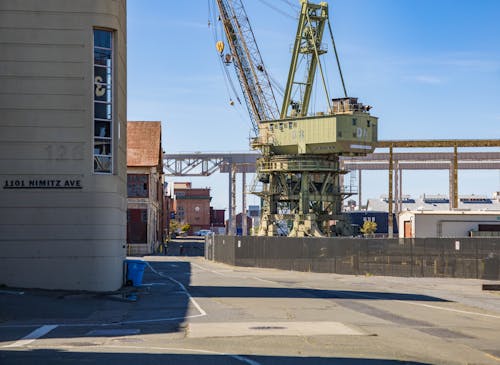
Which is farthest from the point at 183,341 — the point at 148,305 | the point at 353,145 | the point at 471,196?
the point at 471,196

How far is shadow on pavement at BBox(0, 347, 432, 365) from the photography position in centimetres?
1280

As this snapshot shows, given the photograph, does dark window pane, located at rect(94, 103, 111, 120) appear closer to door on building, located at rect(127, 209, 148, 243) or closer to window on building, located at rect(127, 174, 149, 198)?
door on building, located at rect(127, 209, 148, 243)

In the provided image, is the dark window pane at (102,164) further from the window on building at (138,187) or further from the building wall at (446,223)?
the window on building at (138,187)

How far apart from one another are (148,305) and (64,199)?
184 inches

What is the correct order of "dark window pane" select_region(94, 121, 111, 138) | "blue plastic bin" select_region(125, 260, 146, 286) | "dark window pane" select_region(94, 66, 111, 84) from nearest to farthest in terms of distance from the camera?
1. "dark window pane" select_region(94, 121, 111, 138)
2. "dark window pane" select_region(94, 66, 111, 84)
3. "blue plastic bin" select_region(125, 260, 146, 286)

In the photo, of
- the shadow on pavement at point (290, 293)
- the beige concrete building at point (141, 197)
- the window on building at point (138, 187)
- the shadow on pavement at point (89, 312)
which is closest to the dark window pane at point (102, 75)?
the shadow on pavement at point (89, 312)

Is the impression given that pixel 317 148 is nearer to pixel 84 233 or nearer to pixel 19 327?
pixel 84 233

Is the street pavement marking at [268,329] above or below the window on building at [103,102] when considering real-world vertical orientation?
below

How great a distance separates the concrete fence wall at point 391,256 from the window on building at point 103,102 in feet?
60.0

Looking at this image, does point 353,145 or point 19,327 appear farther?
point 353,145

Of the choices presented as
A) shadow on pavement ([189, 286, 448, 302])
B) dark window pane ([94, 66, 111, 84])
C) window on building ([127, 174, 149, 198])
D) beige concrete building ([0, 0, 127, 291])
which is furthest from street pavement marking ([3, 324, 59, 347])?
window on building ([127, 174, 149, 198])

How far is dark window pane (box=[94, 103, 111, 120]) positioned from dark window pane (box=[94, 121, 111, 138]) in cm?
21

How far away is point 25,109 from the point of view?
84.1 ft

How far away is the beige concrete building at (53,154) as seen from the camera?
25.2 meters
